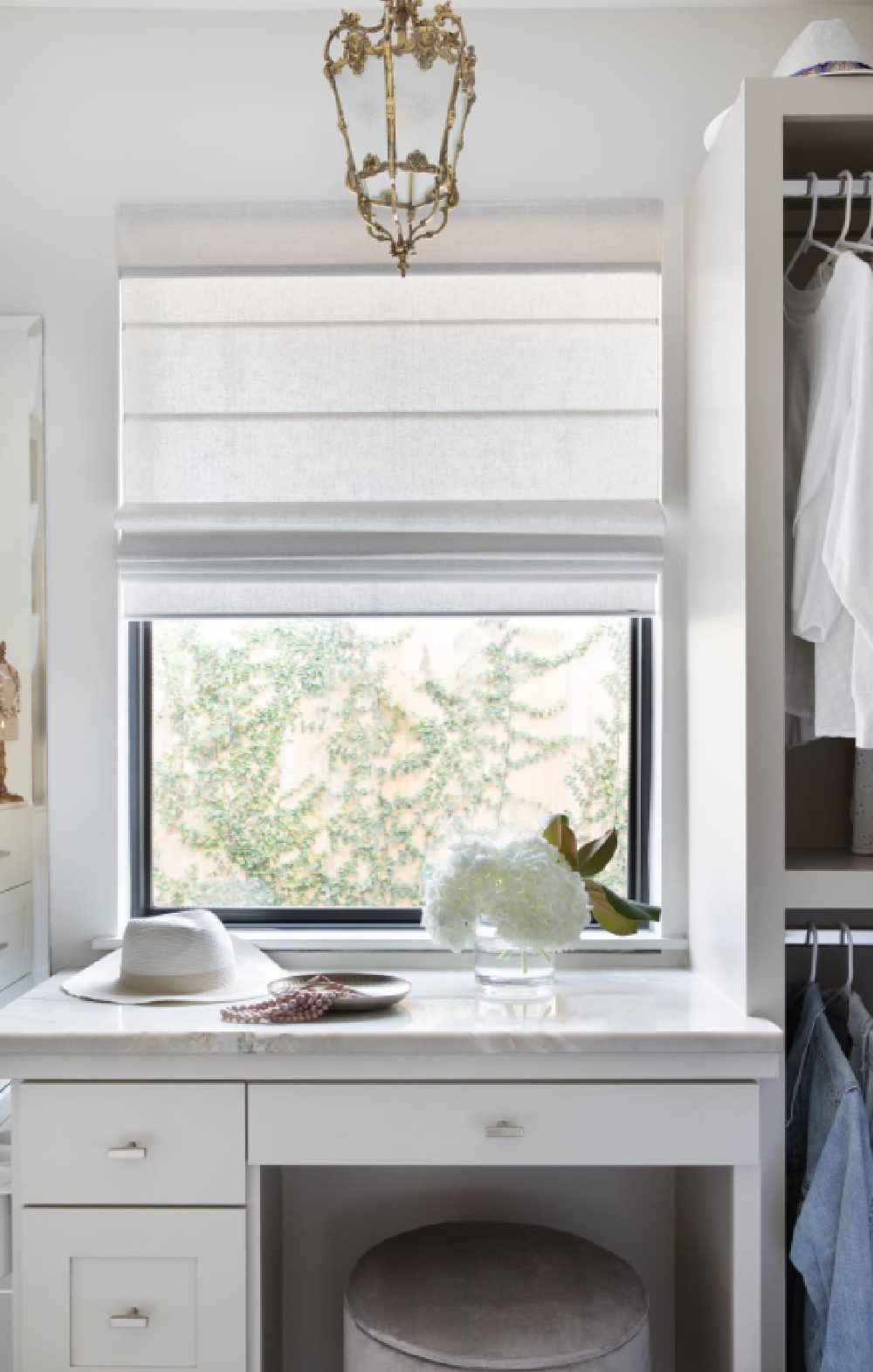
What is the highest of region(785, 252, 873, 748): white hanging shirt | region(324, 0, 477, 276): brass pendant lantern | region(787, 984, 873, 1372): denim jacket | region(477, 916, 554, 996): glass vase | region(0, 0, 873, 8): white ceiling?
region(0, 0, 873, 8): white ceiling

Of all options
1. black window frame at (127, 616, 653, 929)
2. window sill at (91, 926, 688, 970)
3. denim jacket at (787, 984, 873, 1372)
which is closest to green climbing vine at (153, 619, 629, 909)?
black window frame at (127, 616, 653, 929)

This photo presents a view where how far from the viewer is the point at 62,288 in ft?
7.68

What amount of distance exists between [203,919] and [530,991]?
612 mm

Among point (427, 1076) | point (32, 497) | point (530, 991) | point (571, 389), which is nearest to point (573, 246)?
point (571, 389)

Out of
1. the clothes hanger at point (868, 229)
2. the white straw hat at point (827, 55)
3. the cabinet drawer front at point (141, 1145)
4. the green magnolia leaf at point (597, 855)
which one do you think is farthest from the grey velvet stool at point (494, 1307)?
the white straw hat at point (827, 55)

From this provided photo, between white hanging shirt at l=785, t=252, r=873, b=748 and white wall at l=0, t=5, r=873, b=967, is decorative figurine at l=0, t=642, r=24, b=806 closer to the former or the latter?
white wall at l=0, t=5, r=873, b=967

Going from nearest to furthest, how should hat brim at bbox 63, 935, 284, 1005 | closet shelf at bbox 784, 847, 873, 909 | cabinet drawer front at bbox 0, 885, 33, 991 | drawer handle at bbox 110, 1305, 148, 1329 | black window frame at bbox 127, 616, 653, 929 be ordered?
1. drawer handle at bbox 110, 1305, 148, 1329
2. closet shelf at bbox 784, 847, 873, 909
3. hat brim at bbox 63, 935, 284, 1005
4. cabinet drawer front at bbox 0, 885, 33, 991
5. black window frame at bbox 127, 616, 653, 929

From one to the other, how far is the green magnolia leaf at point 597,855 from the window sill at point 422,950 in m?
0.24

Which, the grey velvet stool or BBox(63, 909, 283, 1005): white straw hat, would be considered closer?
the grey velvet stool

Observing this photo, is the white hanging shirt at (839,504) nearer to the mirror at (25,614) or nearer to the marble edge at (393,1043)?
the marble edge at (393,1043)

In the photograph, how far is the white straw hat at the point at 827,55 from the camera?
188cm

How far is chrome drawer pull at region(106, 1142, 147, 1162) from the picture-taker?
1.76 meters

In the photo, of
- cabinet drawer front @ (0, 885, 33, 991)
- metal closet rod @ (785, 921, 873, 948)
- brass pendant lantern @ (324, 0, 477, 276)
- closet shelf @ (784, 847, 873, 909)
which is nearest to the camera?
brass pendant lantern @ (324, 0, 477, 276)

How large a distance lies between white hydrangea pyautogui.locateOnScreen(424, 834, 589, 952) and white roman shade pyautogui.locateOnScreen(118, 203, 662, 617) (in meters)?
0.57
